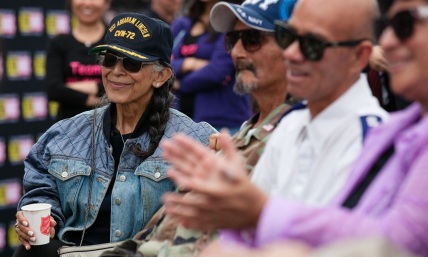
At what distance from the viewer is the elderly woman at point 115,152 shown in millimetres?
3307

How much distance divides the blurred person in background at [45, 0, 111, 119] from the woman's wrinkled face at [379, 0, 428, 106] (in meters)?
3.57

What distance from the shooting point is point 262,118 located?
9.64 feet

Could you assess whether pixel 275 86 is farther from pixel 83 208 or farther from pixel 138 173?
pixel 83 208

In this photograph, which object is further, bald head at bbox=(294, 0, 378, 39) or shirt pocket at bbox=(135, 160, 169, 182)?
shirt pocket at bbox=(135, 160, 169, 182)

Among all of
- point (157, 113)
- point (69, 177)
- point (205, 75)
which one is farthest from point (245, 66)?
point (205, 75)

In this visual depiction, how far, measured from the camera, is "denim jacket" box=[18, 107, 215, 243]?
10.8 ft

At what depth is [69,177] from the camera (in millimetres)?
3373

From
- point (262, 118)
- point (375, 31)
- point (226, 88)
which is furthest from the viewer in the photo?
point (226, 88)

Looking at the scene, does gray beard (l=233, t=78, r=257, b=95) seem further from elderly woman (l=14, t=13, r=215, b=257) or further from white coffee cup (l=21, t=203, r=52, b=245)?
white coffee cup (l=21, t=203, r=52, b=245)

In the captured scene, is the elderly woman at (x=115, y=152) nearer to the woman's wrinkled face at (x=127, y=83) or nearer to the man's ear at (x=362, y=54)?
the woman's wrinkled face at (x=127, y=83)

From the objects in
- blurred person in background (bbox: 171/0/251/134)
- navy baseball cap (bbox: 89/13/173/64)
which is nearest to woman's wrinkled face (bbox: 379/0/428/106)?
navy baseball cap (bbox: 89/13/173/64)

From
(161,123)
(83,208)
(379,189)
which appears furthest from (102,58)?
(379,189)

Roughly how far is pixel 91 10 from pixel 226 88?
3.81 ft

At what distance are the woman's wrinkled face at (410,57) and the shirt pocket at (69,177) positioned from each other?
74.5 inches
